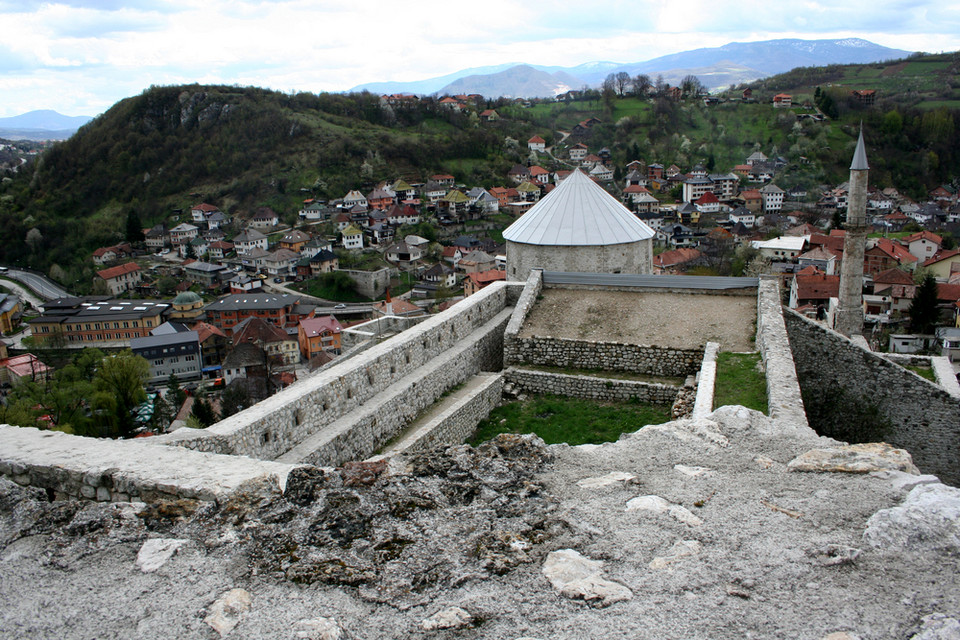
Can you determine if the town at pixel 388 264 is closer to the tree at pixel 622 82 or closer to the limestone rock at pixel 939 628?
the tree at pixel 622 82

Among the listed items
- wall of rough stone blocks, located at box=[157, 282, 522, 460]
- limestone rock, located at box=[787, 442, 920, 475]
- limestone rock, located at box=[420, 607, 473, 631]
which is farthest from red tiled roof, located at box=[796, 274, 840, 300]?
limestone rock, located at box=[420, 607, 473, 631]

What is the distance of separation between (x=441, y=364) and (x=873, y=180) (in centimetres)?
10313

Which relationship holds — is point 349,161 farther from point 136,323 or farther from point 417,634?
point 417,634

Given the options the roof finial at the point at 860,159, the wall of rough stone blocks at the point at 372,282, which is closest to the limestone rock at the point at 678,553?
the roof finial at the point at 860,159

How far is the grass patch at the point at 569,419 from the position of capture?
334 inches

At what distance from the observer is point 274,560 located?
3209 millimetres

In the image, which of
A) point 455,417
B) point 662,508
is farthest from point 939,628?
point 455,417

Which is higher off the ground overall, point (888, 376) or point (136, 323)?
point (888, 376)

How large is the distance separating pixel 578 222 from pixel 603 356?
4.41m

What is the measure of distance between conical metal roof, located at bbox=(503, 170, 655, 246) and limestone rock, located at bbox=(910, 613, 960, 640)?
34.9 feet

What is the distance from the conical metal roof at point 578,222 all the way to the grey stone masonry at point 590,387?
4.10 meters

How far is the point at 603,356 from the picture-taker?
966 cm

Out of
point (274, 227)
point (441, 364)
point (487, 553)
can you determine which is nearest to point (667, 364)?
point (441, 364)

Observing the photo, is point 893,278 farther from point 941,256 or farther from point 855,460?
point 855,460
